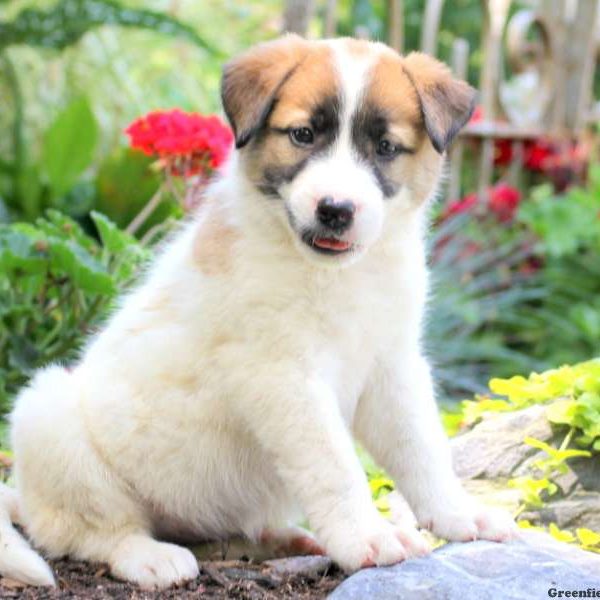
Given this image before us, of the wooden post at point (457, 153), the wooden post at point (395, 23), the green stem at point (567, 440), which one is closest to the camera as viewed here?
the green stem at point (567, 440)

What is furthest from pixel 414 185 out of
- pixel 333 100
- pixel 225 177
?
pixel 225 177

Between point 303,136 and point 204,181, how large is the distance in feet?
8.36

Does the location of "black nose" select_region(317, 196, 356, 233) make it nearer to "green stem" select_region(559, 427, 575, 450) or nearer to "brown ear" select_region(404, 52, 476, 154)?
"brown ear" select_region(404, 52, 476, 154)

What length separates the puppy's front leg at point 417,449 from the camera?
3.59 m

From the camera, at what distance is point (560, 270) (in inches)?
380

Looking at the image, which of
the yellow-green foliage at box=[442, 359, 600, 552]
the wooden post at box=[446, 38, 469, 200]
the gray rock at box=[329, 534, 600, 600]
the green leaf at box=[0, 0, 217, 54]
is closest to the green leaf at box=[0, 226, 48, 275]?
the yellow-green foliage at box=[442, 359, 600, 552]

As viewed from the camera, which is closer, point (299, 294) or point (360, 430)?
point (299, 294)

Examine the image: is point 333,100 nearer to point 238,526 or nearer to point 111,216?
point 238,526

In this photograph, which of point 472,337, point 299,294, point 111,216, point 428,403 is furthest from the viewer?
point 472,337

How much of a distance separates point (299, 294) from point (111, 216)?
12.3 ft

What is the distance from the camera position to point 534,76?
11672mm

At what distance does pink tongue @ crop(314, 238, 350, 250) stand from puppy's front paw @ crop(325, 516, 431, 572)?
81 cm

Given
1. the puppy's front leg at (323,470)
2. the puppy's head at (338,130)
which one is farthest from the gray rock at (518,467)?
the puppy's head at (338,130)

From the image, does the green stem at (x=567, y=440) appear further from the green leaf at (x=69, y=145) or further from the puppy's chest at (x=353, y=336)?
the green leaf at (x=69, y=145)
